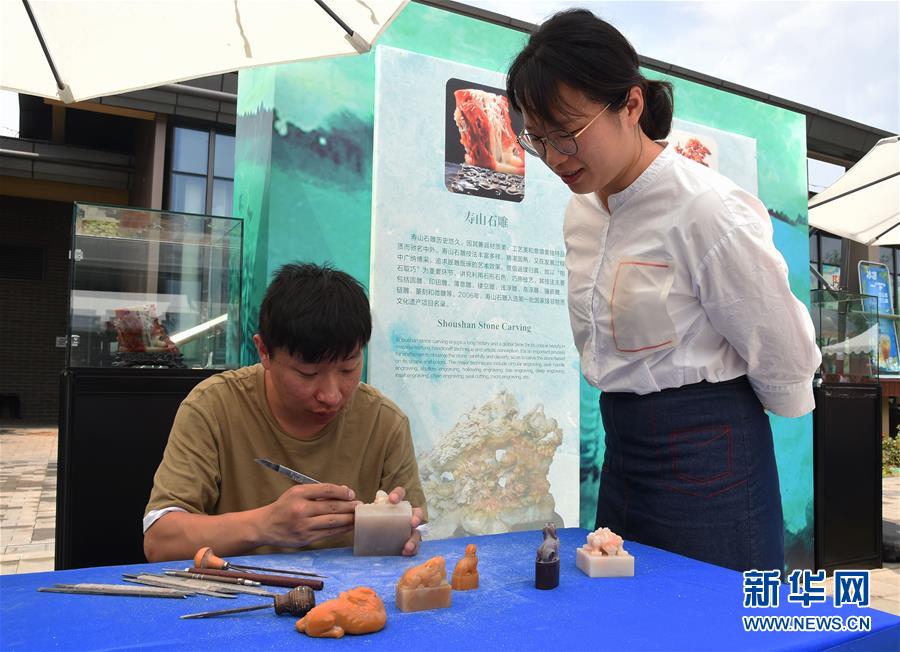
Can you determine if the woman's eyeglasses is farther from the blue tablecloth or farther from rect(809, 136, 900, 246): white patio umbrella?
rect(809, 136, 900, 246): white patio umbrella

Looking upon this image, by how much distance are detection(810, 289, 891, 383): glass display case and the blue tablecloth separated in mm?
4033

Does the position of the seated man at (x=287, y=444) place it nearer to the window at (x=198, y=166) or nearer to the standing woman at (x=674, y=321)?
the standing woman at (x=674, y=321)

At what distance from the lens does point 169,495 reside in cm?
139

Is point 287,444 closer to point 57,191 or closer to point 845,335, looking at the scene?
A: point 845,335

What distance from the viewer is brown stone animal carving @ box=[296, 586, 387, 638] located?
0.85 meters

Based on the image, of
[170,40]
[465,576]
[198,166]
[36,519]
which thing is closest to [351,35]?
[170,40]

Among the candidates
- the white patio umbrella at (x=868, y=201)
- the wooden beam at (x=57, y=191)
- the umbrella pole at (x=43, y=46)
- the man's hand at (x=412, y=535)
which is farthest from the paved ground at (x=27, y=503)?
the white patio umbrella at (x=868, y=201)

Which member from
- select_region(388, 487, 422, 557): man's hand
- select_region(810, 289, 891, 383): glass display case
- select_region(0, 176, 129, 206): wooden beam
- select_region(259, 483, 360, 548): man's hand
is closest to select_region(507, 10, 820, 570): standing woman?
select_region(388, 487, 422, 557): man's hand

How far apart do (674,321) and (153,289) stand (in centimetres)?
215

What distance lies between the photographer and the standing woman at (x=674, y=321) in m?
1.38

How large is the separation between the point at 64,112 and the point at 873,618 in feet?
Answer: 35.5

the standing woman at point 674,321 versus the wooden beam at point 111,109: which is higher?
the wooden beam at point 111,109

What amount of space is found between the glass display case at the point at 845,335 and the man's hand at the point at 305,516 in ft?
13.7

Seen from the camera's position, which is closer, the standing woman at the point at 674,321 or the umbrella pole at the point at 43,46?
the standing woman at the point at 674,321
